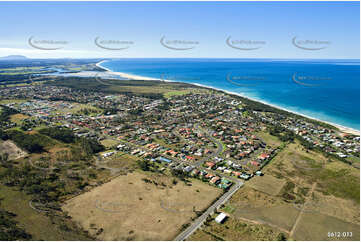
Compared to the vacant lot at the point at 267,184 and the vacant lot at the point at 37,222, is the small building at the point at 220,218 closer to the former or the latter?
the vacant lot at the point at 267,184

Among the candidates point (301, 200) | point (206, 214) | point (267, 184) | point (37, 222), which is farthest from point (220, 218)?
point (37, 222)

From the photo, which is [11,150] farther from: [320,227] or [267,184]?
[320,227]

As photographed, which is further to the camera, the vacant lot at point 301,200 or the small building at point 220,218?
the small building at point 220,218

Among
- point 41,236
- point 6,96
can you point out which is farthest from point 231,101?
point 6,96

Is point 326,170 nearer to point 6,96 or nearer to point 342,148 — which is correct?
point 342,148

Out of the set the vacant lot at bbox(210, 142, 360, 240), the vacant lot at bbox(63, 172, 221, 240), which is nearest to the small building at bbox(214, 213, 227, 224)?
the vacant lot at bbox(210, 142, 360, 240)

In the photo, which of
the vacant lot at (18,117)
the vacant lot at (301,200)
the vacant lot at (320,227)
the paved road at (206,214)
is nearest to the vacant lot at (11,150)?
the vacant lot at (18,117)
